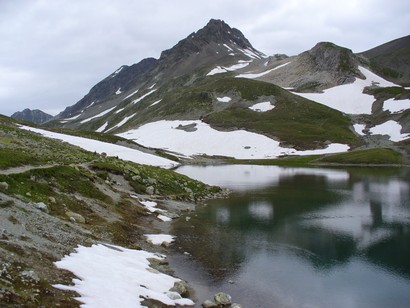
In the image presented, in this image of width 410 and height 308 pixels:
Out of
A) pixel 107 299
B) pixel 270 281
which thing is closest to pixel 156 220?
pixel 270 281

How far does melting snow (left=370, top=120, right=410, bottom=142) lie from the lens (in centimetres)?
14600

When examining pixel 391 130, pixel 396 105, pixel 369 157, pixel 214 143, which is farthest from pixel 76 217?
pixel 396 105

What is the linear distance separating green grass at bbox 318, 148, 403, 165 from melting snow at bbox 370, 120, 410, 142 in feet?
74.0

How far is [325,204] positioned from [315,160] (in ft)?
252

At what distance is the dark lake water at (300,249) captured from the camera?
958 inches

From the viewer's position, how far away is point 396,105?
183 metres

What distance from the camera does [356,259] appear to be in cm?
3109

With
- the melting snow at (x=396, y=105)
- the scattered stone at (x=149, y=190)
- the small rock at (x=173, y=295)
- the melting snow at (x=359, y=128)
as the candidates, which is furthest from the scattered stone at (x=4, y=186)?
the melting snow at (x=396, y=105)

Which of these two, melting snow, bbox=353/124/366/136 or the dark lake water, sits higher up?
melting snow, bbox=353/124/366/136

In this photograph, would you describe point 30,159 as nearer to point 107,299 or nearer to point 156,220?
point 156,220

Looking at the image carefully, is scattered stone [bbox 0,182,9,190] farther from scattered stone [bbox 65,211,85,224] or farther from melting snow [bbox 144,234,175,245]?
melting snow [bbox 144,234,175,245]

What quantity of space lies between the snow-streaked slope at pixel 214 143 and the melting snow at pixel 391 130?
66.7 ft

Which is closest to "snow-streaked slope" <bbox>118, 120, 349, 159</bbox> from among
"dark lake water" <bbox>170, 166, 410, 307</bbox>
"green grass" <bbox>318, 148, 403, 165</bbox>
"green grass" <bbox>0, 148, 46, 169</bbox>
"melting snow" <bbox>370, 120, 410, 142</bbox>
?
"green grass" <bbox>318, 148, 403, 165</bbox>

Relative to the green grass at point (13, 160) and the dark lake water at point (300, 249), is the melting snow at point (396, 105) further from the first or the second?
the green grass at point (13, 160)
